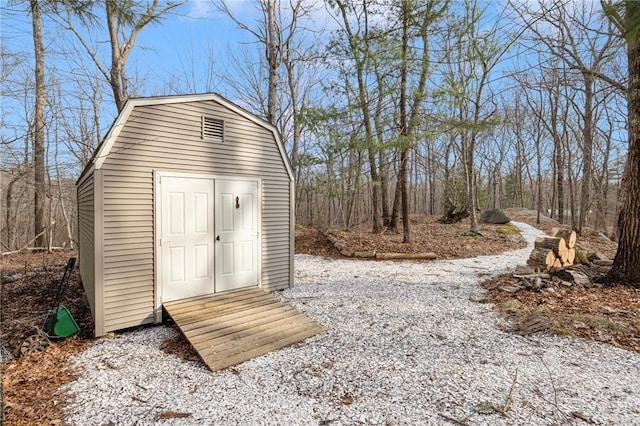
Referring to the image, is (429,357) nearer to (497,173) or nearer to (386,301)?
(386,301)

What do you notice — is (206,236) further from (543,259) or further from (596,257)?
(596,257)

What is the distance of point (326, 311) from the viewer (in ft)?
15.8

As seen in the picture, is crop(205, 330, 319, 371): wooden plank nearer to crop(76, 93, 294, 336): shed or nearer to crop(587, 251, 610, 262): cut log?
crop(76, 93, 294, 336): shed

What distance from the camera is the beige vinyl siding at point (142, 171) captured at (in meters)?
3.97

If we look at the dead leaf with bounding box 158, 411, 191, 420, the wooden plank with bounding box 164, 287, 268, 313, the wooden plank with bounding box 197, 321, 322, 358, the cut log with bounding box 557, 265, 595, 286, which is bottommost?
the dead leaf with bounding box 158, 411, 191, 420

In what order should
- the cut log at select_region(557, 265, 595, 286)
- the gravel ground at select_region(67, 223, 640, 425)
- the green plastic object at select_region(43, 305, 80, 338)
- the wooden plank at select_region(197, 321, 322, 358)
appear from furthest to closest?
1. the cut log at select_region(557, 265, 595, 286)
2. the green plastic object at select_region(43, 305, 80, 338)
3. the wooden plank at select_region(197, 321, 322, 358)
4. the gravel ground at select_region(67, 223, 640, 425)

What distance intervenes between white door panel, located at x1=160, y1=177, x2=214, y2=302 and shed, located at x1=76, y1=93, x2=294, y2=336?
0.05 ft

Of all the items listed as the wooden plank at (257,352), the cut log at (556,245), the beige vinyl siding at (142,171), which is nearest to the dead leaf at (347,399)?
the wooden plank at (257,352)

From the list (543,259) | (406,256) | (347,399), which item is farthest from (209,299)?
(543,259)

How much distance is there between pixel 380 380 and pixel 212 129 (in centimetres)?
424

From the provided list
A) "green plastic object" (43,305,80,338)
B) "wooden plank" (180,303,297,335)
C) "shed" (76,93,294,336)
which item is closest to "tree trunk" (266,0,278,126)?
"shed" (76,93,294,336)

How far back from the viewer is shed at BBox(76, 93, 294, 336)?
13.0 feet

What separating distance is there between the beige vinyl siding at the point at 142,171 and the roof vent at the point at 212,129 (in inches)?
2.6

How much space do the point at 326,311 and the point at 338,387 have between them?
6.66 ft
